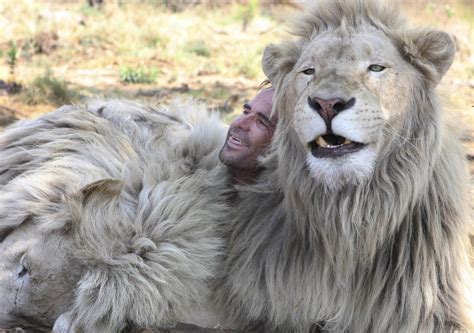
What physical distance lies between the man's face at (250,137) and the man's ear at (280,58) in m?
0.32

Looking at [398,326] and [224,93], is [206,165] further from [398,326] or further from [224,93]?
[224,93]

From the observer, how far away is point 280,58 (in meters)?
3.77

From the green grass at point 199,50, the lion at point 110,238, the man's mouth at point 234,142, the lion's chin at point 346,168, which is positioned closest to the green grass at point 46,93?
the green grass at point 199,50

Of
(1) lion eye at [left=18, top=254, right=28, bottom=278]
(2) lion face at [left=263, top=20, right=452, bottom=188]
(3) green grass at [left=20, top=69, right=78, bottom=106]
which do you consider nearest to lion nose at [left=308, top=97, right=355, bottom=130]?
(2) lion face at [left=263, top=20, right=452, bottom=188]

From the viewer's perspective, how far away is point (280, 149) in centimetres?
367

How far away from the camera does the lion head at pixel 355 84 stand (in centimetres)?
321

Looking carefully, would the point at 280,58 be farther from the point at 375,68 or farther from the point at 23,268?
the point at 23,268

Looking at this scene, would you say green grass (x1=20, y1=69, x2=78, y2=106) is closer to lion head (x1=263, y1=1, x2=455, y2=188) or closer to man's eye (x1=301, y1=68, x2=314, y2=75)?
lion head (x1=263, y1=1, x2=455, y2=188)

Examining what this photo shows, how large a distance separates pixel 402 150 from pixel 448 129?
0.38 meters

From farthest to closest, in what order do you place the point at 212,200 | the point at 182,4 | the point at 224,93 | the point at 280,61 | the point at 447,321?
the point at 182,4 < the point at 224,93 < the point at 212,200 < the point at 280,61 < the point at 447,321

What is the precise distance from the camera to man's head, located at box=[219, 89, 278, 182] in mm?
4133

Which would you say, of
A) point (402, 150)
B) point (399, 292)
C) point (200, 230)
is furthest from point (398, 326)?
point (200, 230)

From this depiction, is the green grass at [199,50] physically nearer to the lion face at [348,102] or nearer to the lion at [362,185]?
the lion at [362,185]

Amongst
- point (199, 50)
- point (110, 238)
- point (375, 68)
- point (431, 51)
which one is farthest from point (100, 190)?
point (199, 50)
